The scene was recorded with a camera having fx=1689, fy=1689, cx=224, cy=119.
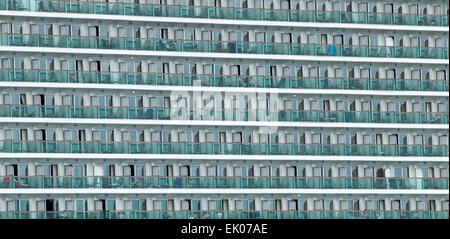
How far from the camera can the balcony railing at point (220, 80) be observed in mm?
107375

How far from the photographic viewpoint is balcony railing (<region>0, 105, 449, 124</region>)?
107250 millimetres

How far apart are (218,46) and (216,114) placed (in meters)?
4.50

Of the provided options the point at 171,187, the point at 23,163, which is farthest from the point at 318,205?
the point at 23,163

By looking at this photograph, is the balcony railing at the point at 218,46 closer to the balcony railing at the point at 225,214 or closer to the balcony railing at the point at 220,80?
the balcony railing at the point at 220,80

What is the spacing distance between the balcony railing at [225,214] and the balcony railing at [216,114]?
617cm

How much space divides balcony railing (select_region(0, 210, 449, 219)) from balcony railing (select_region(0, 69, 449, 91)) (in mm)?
8406

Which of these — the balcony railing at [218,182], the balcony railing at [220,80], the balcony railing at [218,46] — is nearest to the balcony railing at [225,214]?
the balcony railing at [218,182]

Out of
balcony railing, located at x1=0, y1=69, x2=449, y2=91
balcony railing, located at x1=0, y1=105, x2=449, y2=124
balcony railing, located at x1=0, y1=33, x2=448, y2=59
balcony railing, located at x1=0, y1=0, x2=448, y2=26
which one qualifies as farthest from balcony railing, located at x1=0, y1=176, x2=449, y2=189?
balcony railing, located at x1=0, y1=0, x2=448, y2=26

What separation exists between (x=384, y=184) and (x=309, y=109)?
7211mm

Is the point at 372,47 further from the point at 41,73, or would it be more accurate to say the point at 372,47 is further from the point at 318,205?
the point at 41,73

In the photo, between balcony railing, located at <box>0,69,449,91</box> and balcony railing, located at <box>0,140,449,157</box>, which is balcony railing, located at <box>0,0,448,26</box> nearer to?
balcony railing, located at <box>0,69,449,91</box>

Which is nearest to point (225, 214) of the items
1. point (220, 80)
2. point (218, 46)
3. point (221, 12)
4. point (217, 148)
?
point (217, 148)

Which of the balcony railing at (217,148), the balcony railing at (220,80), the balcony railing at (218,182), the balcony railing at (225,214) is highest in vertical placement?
the balcony railing at (220,80)

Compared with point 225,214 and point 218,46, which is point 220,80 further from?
point 225,214
